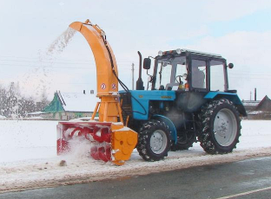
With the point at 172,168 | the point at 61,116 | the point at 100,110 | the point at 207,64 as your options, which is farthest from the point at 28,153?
the point at 61,116

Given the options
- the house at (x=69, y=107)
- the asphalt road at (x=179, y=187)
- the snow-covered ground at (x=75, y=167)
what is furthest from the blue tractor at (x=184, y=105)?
the house at (x=69, y=107)

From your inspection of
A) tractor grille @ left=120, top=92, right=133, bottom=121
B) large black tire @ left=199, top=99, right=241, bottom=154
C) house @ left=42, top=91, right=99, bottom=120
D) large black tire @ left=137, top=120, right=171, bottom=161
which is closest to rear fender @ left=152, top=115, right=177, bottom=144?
large black tire @ left=137, top=120, right=171, bottom=161

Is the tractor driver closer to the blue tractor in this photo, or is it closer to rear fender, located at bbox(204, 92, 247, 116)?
the blue tractor

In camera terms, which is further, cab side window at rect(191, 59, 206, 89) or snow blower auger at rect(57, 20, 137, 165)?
cab side window at rect(191, 59, 206, 89)

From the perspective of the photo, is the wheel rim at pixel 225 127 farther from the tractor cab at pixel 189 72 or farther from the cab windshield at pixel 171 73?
the cab windshield at pixel 171 73

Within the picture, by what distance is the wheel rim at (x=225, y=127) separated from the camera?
31.9ft

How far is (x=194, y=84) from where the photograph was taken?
9.32 metres

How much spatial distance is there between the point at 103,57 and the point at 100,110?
126cm

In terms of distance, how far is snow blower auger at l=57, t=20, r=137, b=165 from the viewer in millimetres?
7691

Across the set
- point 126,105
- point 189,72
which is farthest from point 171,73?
point 126,105

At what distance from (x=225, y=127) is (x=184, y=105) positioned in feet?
5.00

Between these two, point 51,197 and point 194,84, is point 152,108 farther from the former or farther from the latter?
point 51,197

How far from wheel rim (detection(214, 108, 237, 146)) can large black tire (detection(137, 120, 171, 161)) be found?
6.47ft

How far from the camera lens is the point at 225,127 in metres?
9.88
